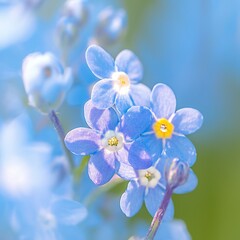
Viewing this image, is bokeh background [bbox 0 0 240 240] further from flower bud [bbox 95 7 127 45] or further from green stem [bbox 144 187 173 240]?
green stem [bbox 144 187 173 240]

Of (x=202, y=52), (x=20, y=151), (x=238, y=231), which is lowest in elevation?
(x=238, y=231)

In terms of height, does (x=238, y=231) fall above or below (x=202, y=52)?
below

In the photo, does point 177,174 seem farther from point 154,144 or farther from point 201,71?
point 201,71

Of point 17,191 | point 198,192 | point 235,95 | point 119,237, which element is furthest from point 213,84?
point 17,191

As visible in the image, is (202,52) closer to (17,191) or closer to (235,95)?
(235,95)

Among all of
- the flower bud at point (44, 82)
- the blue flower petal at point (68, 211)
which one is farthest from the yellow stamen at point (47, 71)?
the blue flower petal at point (68, 211)

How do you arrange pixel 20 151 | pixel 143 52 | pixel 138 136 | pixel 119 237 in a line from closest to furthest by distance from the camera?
pixel 138 136
pixel 20 151
pixel 119 237
pixel 143 52

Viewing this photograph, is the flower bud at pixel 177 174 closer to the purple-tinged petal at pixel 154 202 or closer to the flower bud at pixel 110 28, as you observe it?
the purple-tinged petal at pixel 154 202
